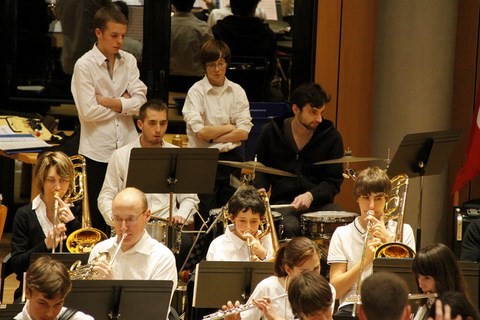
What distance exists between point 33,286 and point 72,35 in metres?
4.45

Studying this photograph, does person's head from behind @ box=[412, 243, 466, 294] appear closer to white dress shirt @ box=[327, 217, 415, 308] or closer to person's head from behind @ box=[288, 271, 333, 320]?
Answer: person's head from behind @ box=[288, 271, 333, 320]

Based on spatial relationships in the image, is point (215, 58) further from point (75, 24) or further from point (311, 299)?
point (311, 299)

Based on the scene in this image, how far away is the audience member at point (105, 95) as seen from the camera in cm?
747

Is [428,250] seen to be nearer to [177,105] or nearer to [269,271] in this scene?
[269,271]

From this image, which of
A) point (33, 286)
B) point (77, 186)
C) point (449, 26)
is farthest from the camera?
point (449, 26)

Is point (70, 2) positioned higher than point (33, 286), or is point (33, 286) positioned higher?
point (70, 2)

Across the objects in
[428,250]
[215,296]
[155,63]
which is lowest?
[215,296]

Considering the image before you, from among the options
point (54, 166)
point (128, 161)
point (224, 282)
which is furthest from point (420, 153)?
point (54, 166)

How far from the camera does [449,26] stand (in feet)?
28.5

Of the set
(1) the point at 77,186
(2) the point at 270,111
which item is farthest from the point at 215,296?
(2) the point at 270,111

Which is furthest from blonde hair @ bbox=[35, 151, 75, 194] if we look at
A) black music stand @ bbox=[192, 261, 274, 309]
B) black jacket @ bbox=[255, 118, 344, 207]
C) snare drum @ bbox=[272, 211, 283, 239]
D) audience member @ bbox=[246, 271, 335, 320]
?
audience member @ bbox=[246, 271, 335, 320]

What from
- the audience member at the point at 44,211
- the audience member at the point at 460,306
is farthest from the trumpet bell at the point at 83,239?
the audience member at the point at 460,306

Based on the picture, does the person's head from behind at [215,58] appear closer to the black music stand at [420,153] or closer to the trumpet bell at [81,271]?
the black music stand at [420,153]

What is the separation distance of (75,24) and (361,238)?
3.75 metres
